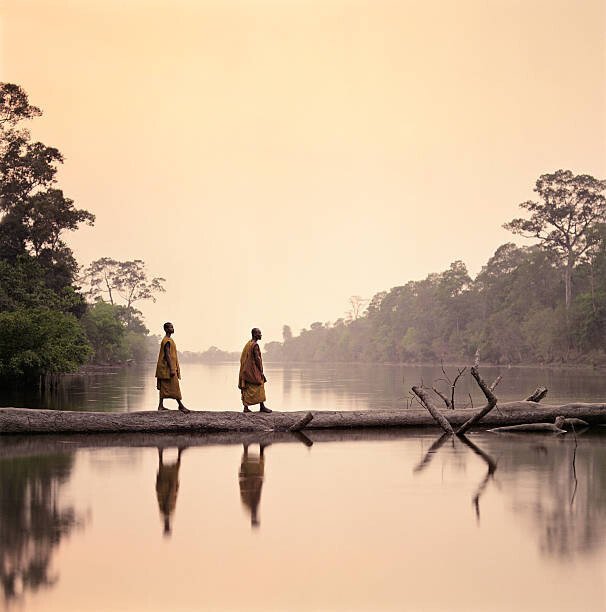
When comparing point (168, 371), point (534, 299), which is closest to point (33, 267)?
point (168, 371)

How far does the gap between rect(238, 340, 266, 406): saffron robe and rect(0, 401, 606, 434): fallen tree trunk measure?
50 cm

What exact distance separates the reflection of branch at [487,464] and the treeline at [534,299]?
50.1 m

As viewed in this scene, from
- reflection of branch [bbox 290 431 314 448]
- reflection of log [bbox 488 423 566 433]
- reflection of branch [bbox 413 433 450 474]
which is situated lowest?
reflection of branch [bbox 413 433 450 474]

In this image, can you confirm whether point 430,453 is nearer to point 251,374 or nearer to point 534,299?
point 251,374

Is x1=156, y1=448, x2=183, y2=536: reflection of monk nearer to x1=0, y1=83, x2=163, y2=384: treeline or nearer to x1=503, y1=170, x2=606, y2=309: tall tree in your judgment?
x1=0, y1=83, x2=163, y2=384: treeline

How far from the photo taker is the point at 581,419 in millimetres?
19031

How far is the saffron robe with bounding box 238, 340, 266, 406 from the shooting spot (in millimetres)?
17891

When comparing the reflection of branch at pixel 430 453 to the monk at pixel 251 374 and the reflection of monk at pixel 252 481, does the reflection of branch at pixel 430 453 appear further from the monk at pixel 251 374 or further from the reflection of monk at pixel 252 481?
the monk at pixel 251 374

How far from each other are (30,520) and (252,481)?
345 centimetres

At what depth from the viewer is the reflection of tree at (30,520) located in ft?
23.4

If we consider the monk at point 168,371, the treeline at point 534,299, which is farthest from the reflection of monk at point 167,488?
the treeline at point 534,299

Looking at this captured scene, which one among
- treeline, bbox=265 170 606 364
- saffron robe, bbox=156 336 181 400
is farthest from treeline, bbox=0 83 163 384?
treeline, bbox=265 170 606 364

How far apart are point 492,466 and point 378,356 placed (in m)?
129

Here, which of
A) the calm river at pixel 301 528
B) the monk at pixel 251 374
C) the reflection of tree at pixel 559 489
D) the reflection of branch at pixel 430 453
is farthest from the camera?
the monk at pixel 251 374
